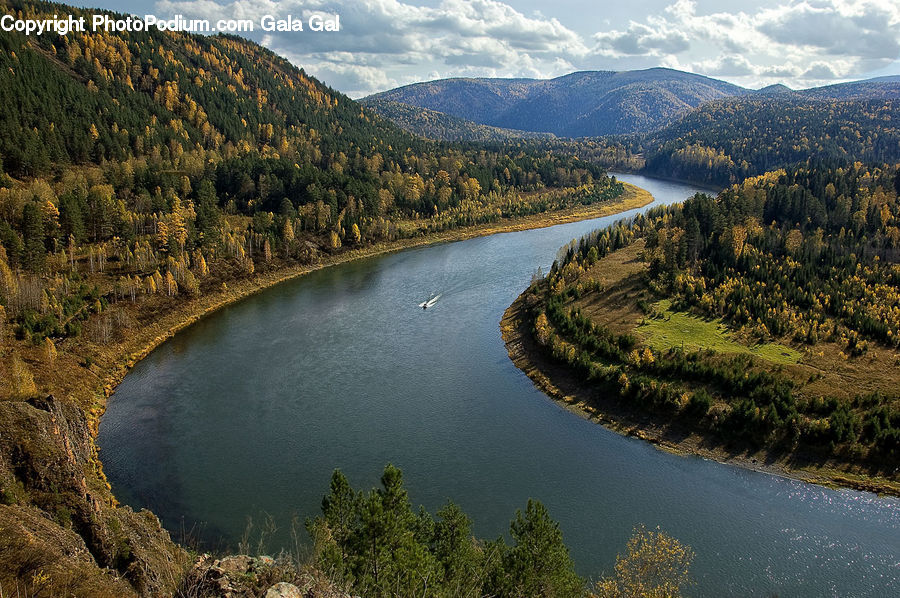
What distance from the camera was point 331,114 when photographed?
591ft

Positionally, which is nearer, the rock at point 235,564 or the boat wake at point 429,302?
the rock at point 235,564

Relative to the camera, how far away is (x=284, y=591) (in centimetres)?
1350

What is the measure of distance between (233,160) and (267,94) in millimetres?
59147

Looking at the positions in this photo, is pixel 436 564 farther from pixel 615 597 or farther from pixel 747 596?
pixel 747 596

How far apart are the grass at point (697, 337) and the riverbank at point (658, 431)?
379 inches

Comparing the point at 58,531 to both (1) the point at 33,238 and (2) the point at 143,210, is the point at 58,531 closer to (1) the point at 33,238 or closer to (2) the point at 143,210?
(1) the point at 33,238

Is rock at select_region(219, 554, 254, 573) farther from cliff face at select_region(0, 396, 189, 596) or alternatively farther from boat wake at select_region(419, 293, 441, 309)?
boat wake at select_region(419, 293, 441, 309)

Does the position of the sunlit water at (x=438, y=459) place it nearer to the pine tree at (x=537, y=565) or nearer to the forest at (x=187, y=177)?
the pine tree at (x=537, y=565)

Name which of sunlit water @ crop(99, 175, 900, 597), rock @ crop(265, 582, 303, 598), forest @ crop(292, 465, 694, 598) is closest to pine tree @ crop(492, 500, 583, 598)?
forest @ crop(292, 465, 694, 598)

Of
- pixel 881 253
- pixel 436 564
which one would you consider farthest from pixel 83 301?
pixel 881 253

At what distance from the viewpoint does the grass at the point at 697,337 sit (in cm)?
5478

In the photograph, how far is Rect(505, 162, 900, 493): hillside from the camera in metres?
43.8

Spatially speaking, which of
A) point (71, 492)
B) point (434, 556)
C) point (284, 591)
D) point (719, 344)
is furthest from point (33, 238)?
point (719, 344)

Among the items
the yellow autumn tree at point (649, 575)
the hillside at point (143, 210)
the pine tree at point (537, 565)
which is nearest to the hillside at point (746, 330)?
the yellow autumn tree at point (649, 575)
